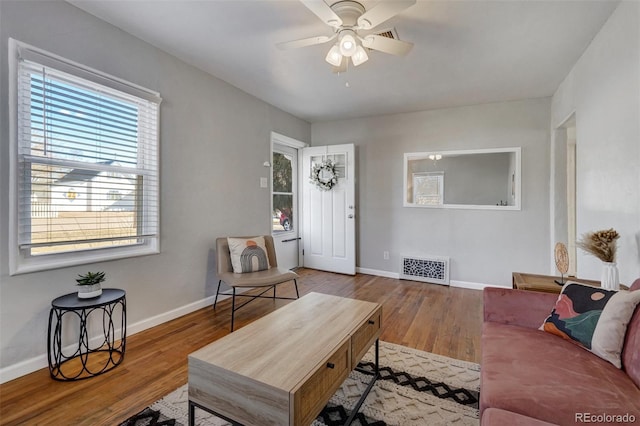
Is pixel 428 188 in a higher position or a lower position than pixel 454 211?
higher

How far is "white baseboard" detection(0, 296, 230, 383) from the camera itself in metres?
1.76

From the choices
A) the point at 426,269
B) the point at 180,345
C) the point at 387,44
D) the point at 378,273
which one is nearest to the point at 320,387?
the point at 180,345

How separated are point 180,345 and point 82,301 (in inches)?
29.4

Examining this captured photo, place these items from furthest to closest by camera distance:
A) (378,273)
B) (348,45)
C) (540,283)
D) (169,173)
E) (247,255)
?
(378,273), (247,255), (169,173), (540,283), (348,45)

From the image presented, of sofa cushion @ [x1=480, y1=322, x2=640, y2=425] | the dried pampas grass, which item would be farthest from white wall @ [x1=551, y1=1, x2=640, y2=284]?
sofa cushion @ [x1=480, y1=322, x2=640, y2=425]

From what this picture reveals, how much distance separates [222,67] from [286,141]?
1597mm

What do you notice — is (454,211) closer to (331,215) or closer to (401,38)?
(331,215)

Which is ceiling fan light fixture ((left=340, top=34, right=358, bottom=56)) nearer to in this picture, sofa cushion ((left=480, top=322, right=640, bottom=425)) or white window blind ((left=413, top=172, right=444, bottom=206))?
sofa cushion ((left=480, top=322, right=640, bottom=425))

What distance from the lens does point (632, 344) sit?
118 cm

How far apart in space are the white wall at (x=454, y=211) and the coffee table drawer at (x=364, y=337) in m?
2.64

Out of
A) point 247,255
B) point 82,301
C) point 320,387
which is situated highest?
point 247,255

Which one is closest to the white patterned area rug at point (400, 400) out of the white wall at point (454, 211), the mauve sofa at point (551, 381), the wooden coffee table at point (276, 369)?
the wooden coffee table at point (276, 369)

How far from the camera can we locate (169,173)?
268cm

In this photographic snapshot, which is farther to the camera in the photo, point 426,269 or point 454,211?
point 426,269
